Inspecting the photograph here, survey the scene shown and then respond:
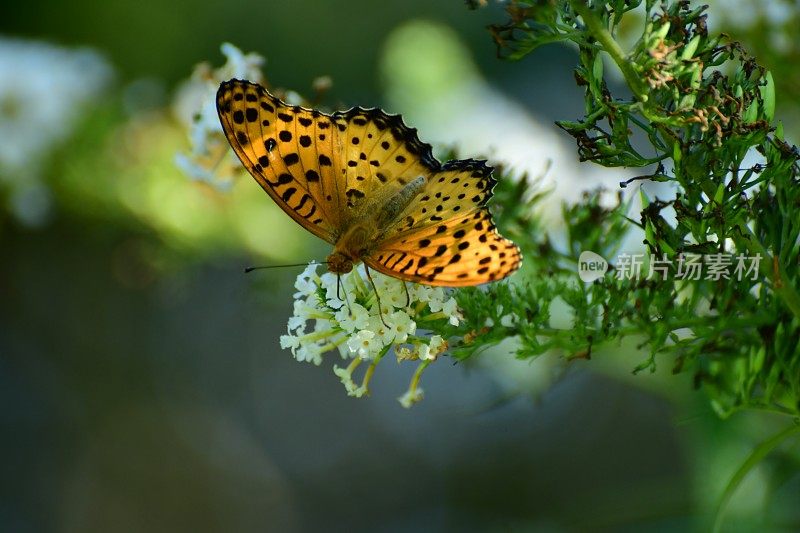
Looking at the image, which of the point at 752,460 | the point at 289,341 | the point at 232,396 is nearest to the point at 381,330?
the point at 289,341

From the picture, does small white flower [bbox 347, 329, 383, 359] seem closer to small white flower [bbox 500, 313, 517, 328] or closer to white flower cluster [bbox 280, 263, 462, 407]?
white flower cluster [bbox 280, 263, 462, 407]

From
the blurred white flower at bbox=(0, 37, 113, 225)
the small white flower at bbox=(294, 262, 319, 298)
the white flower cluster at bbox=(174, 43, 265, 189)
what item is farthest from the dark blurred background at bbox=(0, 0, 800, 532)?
the small white flower at bbox=(294, 262, 319, 298)

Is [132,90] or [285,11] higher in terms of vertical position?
[285,11]

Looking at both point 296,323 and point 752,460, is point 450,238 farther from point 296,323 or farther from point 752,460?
point 752,460

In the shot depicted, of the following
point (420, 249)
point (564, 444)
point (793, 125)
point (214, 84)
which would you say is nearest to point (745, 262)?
point (420, 249)

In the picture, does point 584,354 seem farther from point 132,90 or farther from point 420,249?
point 132,90

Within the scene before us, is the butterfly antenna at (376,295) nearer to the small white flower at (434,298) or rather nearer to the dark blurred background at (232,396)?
the small white flower at (434,298)
